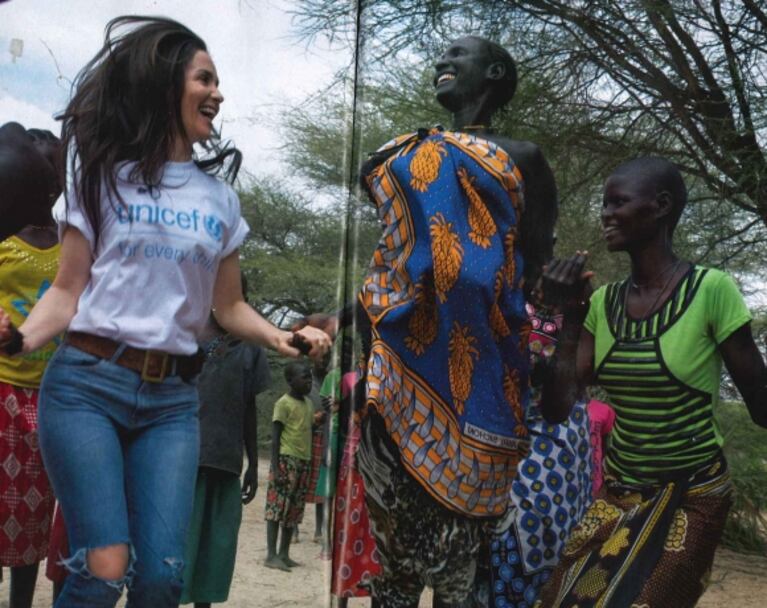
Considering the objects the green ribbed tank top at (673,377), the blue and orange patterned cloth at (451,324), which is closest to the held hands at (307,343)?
the blue and orange patterned cloth at (451,324)

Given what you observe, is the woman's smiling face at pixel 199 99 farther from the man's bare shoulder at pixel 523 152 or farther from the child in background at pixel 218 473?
the child in background at pixel 218 473

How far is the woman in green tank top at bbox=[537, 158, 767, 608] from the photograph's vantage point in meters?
3.12

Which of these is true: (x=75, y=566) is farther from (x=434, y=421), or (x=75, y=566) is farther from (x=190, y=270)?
(x=434, y=421)

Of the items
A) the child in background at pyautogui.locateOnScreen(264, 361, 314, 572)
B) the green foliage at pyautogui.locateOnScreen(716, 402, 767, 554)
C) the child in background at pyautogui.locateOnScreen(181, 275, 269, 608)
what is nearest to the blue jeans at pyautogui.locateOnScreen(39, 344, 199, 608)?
the child in background at pyautogui.locateOnScreen(181, 275, 269, 608)

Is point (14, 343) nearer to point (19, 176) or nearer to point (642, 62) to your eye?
point (19, 176)

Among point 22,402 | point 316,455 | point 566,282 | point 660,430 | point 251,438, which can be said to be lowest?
point 316,455

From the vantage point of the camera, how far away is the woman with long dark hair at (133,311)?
2.50m

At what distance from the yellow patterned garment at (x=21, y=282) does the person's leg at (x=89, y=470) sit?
176 centimetres

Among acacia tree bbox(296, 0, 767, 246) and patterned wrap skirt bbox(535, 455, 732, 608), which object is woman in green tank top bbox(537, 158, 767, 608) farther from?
acacia tree bbox(296, 0, 767, 246)

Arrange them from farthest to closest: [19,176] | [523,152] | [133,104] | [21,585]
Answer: [21,585], [19,176], [523,152], [133,104]

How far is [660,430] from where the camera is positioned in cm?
324

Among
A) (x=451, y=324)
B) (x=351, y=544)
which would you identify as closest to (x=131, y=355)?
(x=451, y=324)

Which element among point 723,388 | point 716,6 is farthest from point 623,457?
point 723,388

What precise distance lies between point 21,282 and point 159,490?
1901 millimetres
